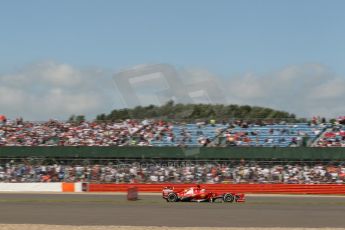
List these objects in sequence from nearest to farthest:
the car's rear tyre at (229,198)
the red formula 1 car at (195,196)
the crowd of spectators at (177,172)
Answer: the car's rear tyre at (229,198) < the red formula 1 car at (195,196) < the crowd of spectators at (177,172)

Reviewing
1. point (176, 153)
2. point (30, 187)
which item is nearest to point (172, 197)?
point (176, 153)

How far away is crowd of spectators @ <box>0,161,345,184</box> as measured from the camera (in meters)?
37.8

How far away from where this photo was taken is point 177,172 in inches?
1555

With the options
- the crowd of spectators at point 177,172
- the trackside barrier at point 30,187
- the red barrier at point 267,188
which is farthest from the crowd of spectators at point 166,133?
the trackside barrier at point 30,187

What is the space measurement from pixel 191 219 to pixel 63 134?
27.0 metres

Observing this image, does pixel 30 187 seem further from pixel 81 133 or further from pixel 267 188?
pixel 267 188

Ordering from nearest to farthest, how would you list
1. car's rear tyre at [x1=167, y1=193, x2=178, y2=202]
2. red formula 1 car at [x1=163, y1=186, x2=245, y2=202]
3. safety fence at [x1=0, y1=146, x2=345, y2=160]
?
red formula 1 car at [x1=163, y1=186, x2=245, y2=202], car's rear tyre at [x1=167, y1=193, x2=178, y2=202], safety fence at [x1=0, y1=146, x2=345, y2=160]

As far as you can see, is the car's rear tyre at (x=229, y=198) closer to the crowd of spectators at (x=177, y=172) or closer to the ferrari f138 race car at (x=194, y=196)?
the ferrari f138 race car at (x=194, y=196)

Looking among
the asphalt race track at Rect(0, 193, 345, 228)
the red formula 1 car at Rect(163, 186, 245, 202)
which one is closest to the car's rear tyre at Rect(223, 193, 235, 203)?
the red formula 1 car at Rect(163, 186, 245, 202)

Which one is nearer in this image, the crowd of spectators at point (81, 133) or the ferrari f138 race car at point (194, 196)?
the ferrari f138 race car at point (194, 196)

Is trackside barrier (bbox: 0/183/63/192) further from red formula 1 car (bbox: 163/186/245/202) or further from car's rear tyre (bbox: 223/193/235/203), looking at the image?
car's rear tyre (bbox: 223/193/235/203)

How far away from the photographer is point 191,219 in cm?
1836

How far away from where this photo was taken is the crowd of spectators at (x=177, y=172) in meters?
37.8

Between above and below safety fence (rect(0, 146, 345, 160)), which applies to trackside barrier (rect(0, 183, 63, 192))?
below
